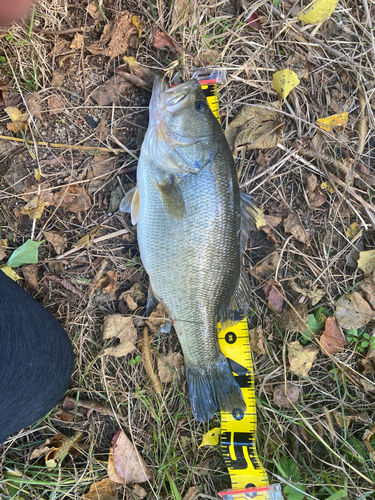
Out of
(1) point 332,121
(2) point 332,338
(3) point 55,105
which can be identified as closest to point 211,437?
(2) point 332,338

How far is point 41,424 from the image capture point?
2441mm

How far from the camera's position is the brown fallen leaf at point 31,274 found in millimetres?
2468

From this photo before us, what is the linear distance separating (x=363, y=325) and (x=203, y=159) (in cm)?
197

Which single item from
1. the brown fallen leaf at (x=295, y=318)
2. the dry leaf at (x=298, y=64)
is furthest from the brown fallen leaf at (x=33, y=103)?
the brown fallen leaf at (x=295, y=318)

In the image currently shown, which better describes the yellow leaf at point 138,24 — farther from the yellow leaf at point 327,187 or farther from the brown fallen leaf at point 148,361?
the brown fallen leaf at point 148,361

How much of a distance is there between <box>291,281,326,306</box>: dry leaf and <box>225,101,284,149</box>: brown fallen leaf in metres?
1.24

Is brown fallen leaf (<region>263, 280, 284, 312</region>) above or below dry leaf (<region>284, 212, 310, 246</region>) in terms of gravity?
below

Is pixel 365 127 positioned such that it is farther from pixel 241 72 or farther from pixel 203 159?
pixel 203 159

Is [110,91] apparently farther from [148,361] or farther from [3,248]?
[148,361]

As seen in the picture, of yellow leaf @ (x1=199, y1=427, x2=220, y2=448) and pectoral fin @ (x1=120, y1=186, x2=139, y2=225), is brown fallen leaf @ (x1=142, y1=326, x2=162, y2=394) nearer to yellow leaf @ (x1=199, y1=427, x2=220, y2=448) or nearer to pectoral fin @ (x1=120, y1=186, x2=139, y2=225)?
yellow leaf @ (x1=199, y1=427, x2=220, y2=448)

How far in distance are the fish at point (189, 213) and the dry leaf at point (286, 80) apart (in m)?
0.79

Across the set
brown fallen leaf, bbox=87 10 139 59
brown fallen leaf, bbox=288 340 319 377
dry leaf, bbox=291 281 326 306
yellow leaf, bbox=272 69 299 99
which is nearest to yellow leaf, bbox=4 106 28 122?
brown fallen leaf, bbox=87 10 139 59

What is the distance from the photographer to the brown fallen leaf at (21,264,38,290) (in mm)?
2468

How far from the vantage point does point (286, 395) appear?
2619mm
